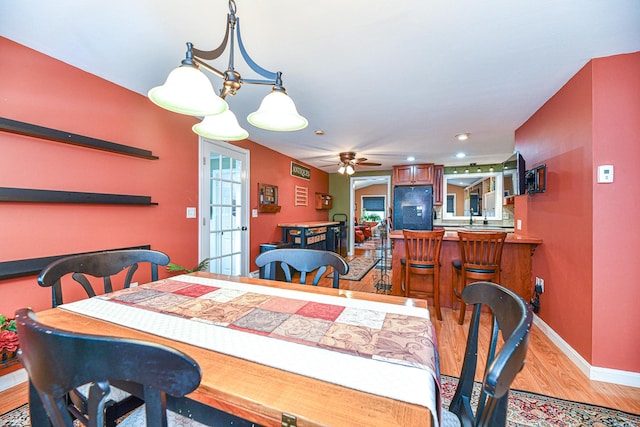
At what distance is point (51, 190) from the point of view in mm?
1887

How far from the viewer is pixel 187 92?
3.47 feet

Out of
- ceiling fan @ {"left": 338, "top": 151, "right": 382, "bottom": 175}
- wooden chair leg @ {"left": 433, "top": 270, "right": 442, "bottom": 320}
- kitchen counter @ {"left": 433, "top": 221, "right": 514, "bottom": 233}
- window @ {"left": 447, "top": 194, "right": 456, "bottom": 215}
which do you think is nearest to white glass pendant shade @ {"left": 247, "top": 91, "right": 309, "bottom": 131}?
wooden chair leg @ {"left": 433, "top": 270, "right": 442, "bottom": 320}

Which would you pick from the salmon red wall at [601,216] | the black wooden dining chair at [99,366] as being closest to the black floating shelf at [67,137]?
the black wooden dining chair at [99,366]

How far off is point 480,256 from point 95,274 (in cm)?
307

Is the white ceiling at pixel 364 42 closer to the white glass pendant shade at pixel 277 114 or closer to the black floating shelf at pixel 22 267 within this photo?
the white glass pendant shade at pixel 277 114

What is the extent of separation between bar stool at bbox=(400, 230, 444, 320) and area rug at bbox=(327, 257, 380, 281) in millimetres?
1520

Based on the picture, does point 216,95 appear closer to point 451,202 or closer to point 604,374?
point 604,374

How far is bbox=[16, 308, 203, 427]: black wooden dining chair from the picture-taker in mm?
448

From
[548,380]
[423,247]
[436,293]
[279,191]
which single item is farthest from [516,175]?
[279,191]

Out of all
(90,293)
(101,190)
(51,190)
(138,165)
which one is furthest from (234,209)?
(90,293)

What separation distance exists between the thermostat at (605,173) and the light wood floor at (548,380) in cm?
140

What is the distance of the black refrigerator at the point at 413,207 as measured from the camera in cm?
551

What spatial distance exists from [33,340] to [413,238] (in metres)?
2.85

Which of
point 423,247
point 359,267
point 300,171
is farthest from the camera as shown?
→ point 300,171
